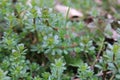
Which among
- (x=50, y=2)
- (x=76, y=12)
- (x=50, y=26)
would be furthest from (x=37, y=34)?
(x=76, y=12)

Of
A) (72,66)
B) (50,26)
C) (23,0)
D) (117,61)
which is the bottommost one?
(72,66)

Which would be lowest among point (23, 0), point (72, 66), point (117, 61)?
point (72, 66)

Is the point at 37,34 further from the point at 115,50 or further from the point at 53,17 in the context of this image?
the point at 115,50

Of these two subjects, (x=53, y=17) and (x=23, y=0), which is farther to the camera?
(x=23, y=0)

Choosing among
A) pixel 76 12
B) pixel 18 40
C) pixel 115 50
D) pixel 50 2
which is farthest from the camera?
pixel 76 12

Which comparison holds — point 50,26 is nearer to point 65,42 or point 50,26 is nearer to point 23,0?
point 65,42

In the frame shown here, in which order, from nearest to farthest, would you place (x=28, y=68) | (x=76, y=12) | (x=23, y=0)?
(x=28, y=68)
(x=23, y=0)
(x=76, y=12)

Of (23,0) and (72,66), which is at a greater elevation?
(23,0)

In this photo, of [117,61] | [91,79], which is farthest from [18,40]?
[117,61]

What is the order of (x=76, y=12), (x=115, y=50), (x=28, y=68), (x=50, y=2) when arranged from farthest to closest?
1. (x=76, y=12)
2. (x=50, y=2)
3. (x=28, y=68)
4. (x=115, y=50)
